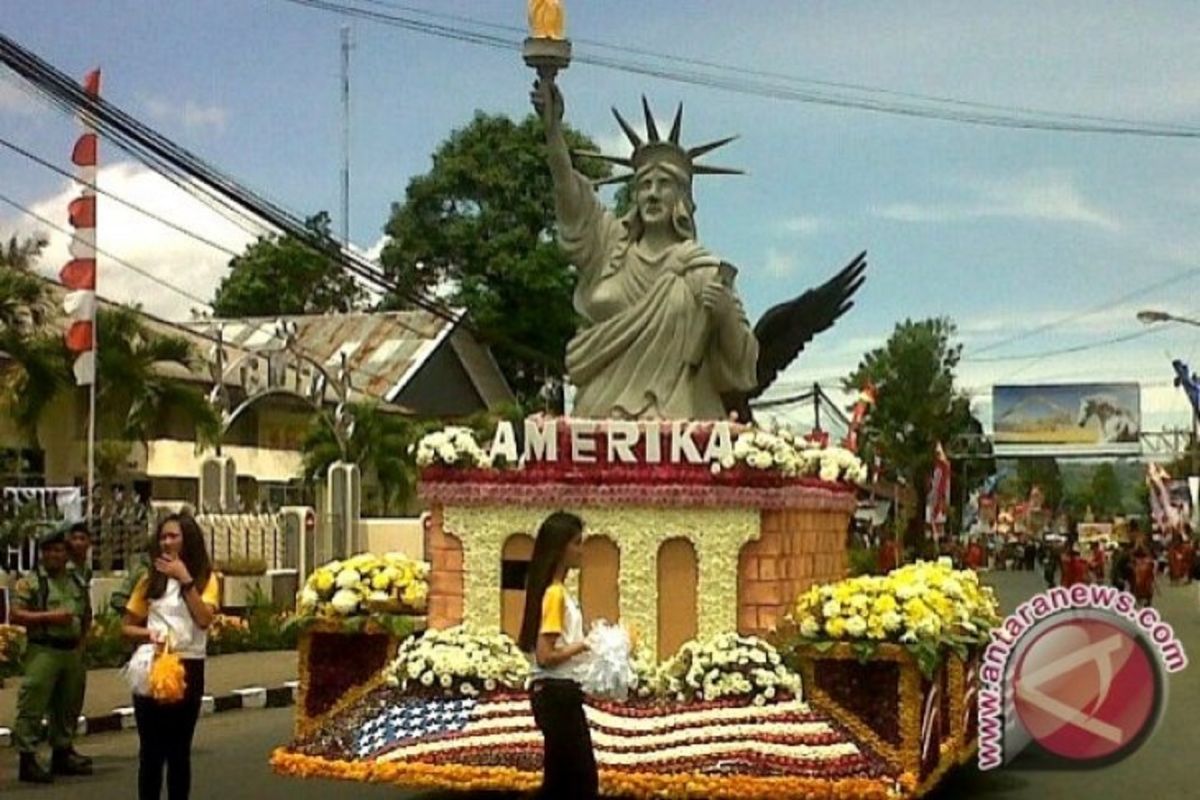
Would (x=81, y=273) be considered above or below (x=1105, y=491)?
above

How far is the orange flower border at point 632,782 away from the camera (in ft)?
28.5

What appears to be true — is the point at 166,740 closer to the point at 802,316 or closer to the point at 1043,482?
the point at 802,316

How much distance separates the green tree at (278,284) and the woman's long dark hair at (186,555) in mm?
41403

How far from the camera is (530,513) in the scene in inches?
427

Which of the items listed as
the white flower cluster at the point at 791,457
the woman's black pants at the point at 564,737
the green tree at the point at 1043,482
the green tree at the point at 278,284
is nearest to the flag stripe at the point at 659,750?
the white flower cluster at the point at 791,457

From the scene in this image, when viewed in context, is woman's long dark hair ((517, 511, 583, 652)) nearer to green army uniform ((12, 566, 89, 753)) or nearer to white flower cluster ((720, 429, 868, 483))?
white flower cluster ((720, 429, 868, 483))

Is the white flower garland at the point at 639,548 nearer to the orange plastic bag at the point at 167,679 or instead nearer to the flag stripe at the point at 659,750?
the flag stripe at the point at 659,750

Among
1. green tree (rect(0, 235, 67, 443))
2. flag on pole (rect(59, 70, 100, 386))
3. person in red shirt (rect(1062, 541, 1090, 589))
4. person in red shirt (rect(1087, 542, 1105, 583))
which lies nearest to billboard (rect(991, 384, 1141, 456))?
person in red shirt (rect(1087, 542, 1105, 583))

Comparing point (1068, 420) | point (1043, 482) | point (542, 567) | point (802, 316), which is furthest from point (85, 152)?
point (1043, 482)

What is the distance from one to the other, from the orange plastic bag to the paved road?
2.84 metres

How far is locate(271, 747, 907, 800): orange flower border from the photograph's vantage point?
870 cm

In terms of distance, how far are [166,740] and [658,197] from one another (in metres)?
5.73

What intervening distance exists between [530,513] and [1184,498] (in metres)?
38.4

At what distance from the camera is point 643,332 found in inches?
471
